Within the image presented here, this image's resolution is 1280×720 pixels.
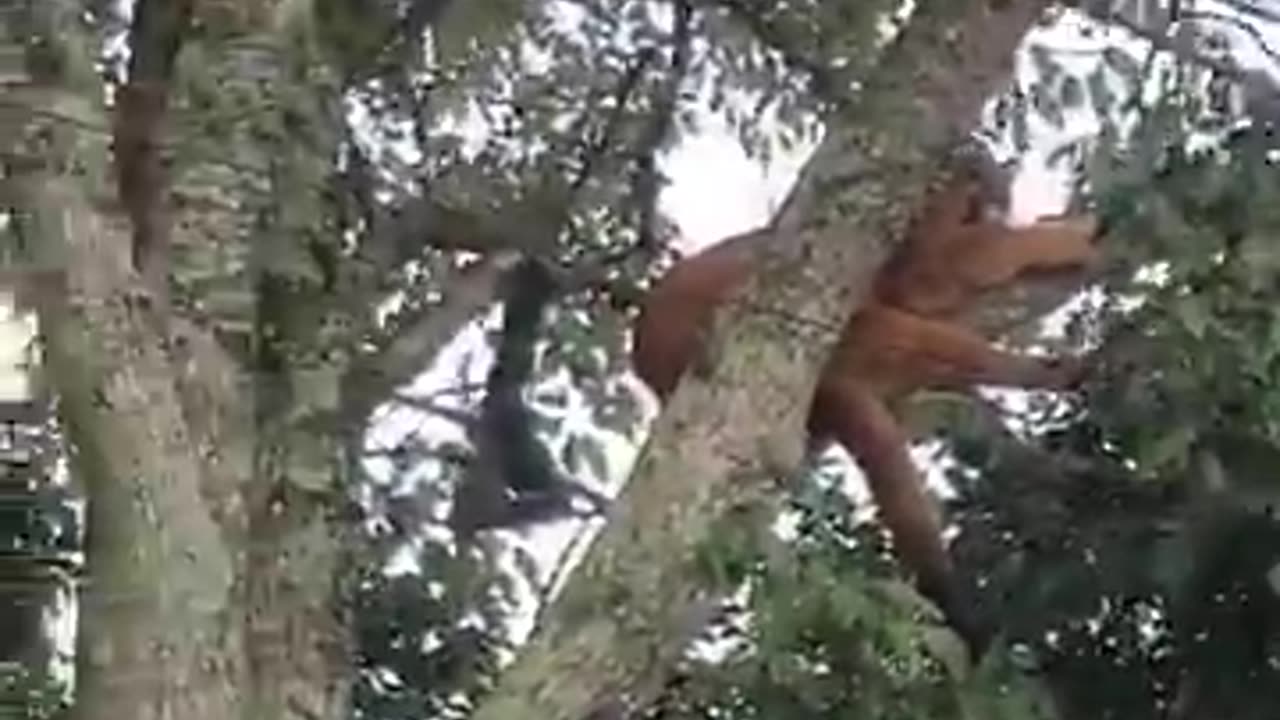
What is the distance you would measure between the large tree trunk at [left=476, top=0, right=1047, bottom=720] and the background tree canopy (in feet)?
0.04

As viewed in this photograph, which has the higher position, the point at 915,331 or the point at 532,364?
the point at 532,364

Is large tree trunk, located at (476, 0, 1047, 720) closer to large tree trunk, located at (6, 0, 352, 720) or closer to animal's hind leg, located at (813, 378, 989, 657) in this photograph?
large tree trunk, located at (6, 0, 352, 720)

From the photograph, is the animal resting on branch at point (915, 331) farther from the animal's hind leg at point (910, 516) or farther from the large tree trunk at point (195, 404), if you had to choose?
the large tree trunk at point (195, 404)

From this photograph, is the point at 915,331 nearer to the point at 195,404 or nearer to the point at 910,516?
the point at 910,516

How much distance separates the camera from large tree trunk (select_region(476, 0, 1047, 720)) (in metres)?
1.88

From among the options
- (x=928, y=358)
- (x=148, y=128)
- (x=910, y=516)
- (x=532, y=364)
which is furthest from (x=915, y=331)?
(x=148, y=128)

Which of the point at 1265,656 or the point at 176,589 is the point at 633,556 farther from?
the point at 1265,656

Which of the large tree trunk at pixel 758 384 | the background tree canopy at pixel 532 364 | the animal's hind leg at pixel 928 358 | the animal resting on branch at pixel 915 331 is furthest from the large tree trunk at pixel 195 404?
the animal's hind leg at pixel 928 358

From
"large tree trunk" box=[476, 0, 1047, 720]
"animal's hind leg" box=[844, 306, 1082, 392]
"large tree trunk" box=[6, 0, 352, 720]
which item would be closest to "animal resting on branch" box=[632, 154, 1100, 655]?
"animal's hind leg" box=[844, 306, 1082, 392]

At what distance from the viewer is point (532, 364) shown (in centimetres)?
260

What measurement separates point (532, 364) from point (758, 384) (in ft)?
2.25

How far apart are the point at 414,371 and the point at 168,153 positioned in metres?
Answer: 0.60

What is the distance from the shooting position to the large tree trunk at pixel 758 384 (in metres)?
1.88

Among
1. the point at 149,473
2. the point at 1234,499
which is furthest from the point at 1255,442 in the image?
the point at 149,473
